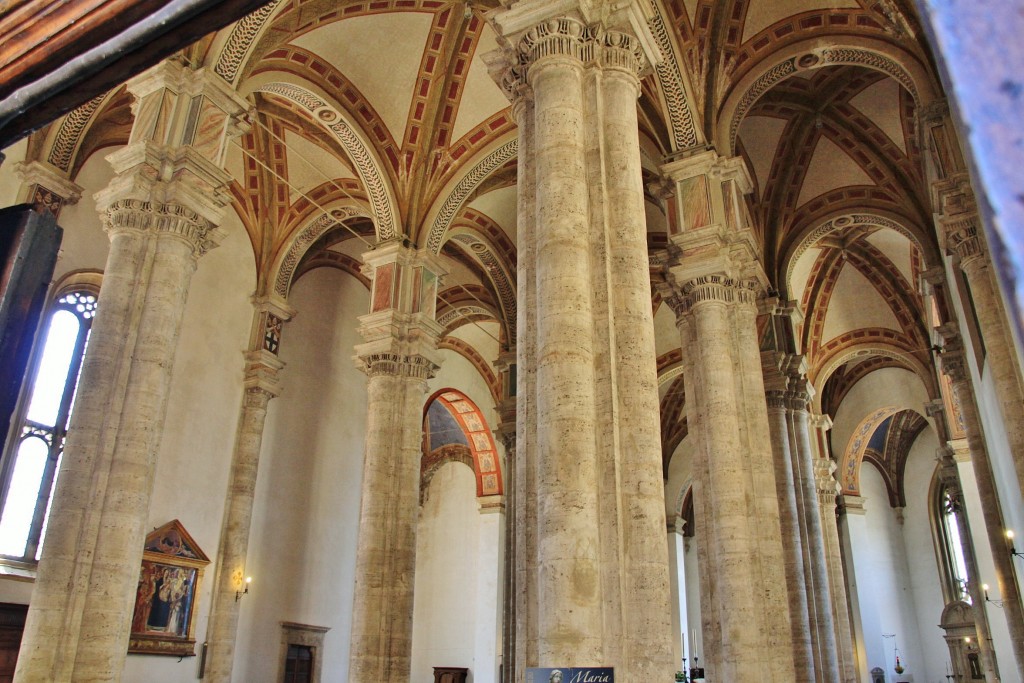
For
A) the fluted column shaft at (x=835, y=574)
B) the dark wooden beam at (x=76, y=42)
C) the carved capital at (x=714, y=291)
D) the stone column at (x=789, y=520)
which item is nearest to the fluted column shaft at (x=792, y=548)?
the stone column at (x=789, y=520)

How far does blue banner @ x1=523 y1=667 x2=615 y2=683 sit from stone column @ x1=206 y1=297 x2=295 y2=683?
10.1 meters

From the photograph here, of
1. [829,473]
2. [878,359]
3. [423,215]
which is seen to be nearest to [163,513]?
[423,215]

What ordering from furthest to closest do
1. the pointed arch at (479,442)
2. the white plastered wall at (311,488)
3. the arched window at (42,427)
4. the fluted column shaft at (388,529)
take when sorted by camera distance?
the pointed arch at (479,442)
the white plastered wall at (311,488)
the arched window at (42,427)
the fluted column shaft at (388,529)

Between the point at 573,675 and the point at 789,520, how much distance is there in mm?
7894

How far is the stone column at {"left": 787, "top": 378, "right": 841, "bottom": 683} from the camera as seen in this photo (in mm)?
12672

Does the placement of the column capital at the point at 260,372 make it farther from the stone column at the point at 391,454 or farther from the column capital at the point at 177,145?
the column capital at the point at 177,145

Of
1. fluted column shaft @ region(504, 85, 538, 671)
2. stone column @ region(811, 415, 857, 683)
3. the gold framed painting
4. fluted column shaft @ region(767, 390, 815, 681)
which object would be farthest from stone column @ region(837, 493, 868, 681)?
fluted column shaft @ region(504, 85, 538, 671)

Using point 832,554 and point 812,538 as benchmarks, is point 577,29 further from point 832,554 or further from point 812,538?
point 832,554

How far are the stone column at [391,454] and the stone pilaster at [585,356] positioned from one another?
5325 mm

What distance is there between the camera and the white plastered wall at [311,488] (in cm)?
1462

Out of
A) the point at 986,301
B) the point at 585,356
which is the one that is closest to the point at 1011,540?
the point at 986,301

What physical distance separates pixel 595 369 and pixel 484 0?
7.29 m

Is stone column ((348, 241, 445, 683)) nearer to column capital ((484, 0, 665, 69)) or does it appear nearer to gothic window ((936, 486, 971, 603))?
column capital ((484, 0, 665, 69))

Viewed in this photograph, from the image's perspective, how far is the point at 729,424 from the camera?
948 cm
